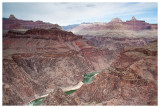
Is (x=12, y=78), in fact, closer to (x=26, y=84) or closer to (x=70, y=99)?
(x=26, y=84)

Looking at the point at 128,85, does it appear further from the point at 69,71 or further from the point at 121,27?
the point at 121,27

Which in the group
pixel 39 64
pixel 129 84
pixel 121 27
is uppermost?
pixel 121 27

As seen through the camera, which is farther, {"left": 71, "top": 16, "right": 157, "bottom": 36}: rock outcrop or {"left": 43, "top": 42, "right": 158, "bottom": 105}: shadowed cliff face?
{"left": 71, "top": 16, "right": 157, "bottom": 36}: rock outcrop

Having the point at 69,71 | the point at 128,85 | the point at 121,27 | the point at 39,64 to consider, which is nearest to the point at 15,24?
the point at 39,64

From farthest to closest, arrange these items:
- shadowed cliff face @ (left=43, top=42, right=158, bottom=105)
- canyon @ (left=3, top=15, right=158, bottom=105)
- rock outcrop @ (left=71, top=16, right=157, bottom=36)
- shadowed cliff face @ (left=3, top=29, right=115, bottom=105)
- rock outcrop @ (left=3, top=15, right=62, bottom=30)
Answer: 1. rock outcrop @ (left=71, top=16, right=157, bottom=36)
2. rock outcrop @ (left=3, top=15, right=62, bottom=30)
3. shadowed cliff face @ (left=3, top=29, right=115, bottom=105)
4. canyon @ (left=3, top=15, right=158, bottom=105)
5. shadowed cliff face @ (left=43, top=42, right=158, bottom=105)

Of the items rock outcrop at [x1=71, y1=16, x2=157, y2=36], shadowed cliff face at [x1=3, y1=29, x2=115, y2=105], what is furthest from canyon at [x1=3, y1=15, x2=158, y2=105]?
rock outcrop at [x1=71, y1=16, x2=157, y2=36]

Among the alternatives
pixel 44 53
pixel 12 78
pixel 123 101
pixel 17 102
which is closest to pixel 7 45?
pixel 44 53

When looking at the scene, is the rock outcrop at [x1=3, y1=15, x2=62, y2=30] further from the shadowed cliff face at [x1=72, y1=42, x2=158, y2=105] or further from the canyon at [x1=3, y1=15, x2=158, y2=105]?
the shadowed cliff face at [x1=72, y1=42, x2=158, y2=105]

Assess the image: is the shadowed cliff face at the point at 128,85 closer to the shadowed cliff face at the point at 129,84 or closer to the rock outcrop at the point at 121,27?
the shadowed cliff face at the point at 129,84

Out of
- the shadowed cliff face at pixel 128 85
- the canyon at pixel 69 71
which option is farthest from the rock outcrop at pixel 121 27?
the shadowed cliff face at pixel 128 85
